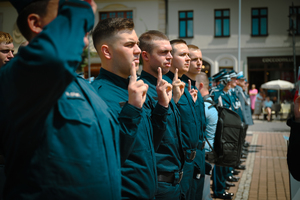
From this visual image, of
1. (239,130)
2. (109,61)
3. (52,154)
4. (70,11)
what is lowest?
(239,130)

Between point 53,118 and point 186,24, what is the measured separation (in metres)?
24.3

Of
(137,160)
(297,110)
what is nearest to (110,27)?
(137,160)

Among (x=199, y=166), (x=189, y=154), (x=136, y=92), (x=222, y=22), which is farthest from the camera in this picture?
(x=222, y=22)

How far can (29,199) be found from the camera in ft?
4.58

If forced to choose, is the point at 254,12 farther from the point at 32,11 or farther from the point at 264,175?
the point at 32,11

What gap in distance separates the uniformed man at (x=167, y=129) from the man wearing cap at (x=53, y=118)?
4.00 feet

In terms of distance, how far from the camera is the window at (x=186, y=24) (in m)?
24.8

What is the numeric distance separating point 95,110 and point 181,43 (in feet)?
9.25

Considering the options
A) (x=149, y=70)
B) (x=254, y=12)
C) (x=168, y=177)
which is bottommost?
(x=168, y=177)

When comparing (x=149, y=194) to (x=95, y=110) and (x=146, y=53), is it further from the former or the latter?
(x=146, y=53)

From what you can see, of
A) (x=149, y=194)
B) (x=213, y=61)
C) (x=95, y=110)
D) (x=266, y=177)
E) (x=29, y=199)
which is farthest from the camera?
(x=213, y=61)

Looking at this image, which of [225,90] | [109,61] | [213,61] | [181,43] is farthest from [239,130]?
[213,61]

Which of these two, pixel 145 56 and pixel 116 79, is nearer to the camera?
pixel 116 79

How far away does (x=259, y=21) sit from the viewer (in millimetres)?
Answer: 24156
